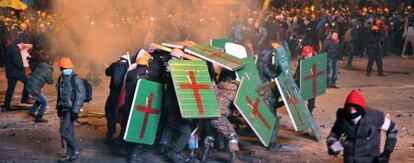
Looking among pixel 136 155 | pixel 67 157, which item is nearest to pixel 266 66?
pixel 136 155

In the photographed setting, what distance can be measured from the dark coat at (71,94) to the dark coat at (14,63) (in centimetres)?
432

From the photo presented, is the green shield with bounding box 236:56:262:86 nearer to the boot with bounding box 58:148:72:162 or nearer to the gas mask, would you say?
the boot with bounding box 58:148:72:162

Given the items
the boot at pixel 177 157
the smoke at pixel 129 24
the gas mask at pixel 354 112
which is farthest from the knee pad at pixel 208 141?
the smoke at pixel 129 24

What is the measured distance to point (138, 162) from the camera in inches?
356

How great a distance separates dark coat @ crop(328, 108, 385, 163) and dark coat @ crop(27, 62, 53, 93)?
6.78 m

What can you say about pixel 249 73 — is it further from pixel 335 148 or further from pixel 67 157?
pixel 335 148

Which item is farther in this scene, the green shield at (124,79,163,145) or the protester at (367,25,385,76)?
the protester at (367,25,385,76)

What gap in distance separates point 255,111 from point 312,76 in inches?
84.9

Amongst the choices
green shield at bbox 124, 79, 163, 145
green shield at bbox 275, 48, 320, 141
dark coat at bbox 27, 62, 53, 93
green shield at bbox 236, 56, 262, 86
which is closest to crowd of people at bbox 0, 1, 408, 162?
dark coat at bbox 27, 62, 53, 93

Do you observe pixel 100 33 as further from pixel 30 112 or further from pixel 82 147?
pixel 82 147

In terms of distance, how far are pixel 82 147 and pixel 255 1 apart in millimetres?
22468

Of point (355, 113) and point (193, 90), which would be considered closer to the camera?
point (355, 113)

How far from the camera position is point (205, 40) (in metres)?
23.7

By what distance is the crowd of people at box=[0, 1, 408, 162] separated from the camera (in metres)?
8.82
